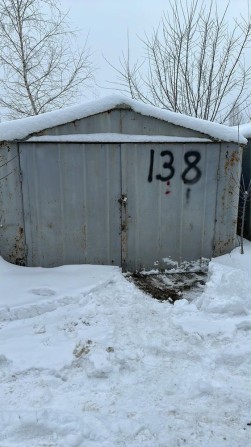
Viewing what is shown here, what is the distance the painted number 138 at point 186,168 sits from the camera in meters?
4.68

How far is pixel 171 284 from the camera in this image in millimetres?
4602

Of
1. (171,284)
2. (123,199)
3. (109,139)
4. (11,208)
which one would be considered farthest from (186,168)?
(11,208)

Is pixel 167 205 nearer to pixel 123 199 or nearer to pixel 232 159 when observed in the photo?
pixel 123 199

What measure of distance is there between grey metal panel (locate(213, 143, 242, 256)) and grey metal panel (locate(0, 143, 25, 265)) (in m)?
2.82

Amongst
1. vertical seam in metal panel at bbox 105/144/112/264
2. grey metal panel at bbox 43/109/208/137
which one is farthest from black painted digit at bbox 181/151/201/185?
vertical seam in metal panel at bbox 105/144/112/264

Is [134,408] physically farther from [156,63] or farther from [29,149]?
[156,63]

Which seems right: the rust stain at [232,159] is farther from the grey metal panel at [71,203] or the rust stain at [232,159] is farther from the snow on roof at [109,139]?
the grey metal panel at [71,203]

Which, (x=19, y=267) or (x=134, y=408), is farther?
(x=19, y=267)

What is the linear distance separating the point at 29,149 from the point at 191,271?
114 inches

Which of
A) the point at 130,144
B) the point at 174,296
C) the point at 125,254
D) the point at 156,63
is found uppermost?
the point at 156,63

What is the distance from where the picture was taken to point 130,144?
4.57m

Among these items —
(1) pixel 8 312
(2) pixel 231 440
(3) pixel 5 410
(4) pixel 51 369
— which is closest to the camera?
(2) pixel 231 440

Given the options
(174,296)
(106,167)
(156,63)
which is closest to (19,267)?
(106,167)

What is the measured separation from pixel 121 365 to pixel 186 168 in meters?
2.97
